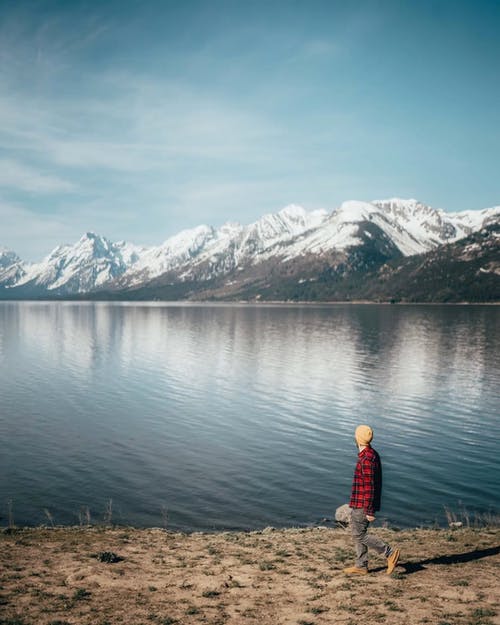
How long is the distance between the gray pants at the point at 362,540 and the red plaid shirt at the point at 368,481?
0.37 m

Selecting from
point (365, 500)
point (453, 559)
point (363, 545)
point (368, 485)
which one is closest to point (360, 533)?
point (363, 545)

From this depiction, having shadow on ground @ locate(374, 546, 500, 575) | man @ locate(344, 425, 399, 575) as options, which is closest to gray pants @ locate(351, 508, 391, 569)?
man @ locate(344, 425, 399, 575)

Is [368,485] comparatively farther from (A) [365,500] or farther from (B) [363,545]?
(B) [363,545]

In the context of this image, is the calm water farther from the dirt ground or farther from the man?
the man

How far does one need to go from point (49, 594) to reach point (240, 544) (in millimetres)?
8320

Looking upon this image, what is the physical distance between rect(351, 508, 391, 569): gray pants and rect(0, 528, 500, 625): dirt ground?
0.72 meters

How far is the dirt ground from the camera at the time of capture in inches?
554

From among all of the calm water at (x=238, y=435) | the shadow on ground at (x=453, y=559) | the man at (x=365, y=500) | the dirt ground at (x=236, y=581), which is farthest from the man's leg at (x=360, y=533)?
the calm water at (x=238, y=435)

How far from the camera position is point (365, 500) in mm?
16672

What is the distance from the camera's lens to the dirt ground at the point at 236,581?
1407 cm

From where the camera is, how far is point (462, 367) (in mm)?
82812

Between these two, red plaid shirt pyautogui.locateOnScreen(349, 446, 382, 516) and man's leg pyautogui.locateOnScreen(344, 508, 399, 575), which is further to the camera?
man's leg pyautogui.locateOnScreen(344, 508, 399, 575)

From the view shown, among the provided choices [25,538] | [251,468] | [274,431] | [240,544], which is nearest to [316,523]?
[240,544]

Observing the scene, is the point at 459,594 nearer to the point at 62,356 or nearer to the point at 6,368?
the point at 6,368
